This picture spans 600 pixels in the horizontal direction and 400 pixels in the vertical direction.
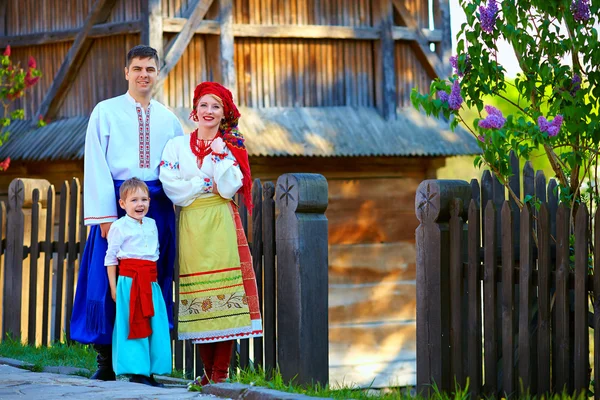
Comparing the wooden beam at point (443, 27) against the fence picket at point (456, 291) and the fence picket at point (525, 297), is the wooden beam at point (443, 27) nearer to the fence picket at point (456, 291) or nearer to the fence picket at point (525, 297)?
the fence picket at point (456, 291)

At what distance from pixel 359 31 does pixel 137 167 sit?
7.31m

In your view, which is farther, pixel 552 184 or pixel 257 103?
pixel 257 103

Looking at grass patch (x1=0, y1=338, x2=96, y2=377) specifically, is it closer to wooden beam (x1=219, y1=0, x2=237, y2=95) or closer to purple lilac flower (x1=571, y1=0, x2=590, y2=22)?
purple lilac flower (x1=571, y1=0, x2=590, y2=22)

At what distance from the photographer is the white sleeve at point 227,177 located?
18.2 feet

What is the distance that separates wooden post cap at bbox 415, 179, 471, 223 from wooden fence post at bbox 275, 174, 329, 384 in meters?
0.58

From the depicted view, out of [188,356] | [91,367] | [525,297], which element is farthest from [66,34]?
[525,297]

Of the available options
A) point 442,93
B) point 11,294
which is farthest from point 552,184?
point 11,294

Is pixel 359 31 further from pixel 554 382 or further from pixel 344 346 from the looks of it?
pixel 554 382

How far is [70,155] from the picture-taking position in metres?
11.6

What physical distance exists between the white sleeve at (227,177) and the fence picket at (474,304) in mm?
1299

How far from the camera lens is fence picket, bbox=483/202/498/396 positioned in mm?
5680

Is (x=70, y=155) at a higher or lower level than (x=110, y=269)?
higher

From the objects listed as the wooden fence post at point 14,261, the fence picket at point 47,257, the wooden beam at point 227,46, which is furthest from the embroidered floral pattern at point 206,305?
the wooden beam at point 227,46

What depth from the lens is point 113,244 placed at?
18.7 feet
